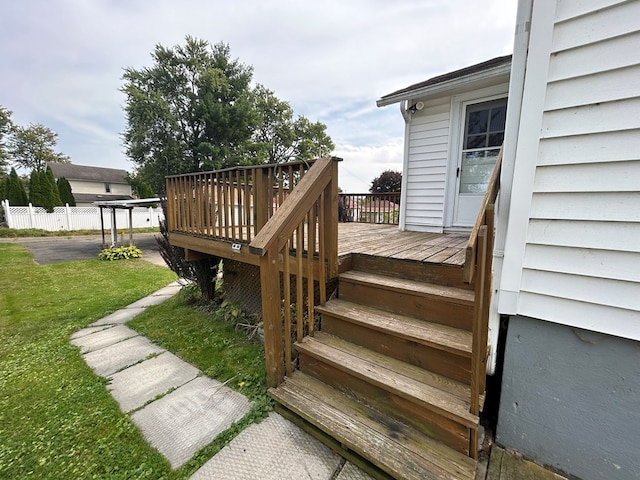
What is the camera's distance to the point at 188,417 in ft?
6.35

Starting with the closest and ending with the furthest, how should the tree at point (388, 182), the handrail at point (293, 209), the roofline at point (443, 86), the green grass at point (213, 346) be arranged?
the handrail at point (293, 209), the green grass at point (213, 346), the roofline at point (443, 86), the tree at point (388, 182)

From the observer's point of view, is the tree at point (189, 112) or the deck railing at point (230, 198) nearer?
the deck railing at point (230, 198)

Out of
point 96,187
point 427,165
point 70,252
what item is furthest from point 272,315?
point 96,187

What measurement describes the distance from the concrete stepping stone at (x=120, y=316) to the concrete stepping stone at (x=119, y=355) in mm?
837

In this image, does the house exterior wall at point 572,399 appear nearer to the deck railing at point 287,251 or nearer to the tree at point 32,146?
the deck railing at point 287,251

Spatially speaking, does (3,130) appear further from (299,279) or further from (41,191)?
(299,279)

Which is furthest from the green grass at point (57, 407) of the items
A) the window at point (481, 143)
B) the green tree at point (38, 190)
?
the green tree at point (38, 190)

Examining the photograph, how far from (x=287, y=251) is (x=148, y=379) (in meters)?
1.85

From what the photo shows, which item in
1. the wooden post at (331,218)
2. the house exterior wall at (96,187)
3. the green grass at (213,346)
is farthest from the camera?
the house exterior wall at (96,187)

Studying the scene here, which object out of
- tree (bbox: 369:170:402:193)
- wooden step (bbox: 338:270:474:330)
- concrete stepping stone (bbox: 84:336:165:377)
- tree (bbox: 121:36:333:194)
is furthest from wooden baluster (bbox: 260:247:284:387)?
tree (bbox: 121:36:333:194)

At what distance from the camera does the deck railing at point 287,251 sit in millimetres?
1801

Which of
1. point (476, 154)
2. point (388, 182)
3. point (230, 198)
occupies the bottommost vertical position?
point (230, 198)

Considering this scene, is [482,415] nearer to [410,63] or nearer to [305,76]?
[410,63]

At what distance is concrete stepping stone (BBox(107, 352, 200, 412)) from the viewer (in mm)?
2172
